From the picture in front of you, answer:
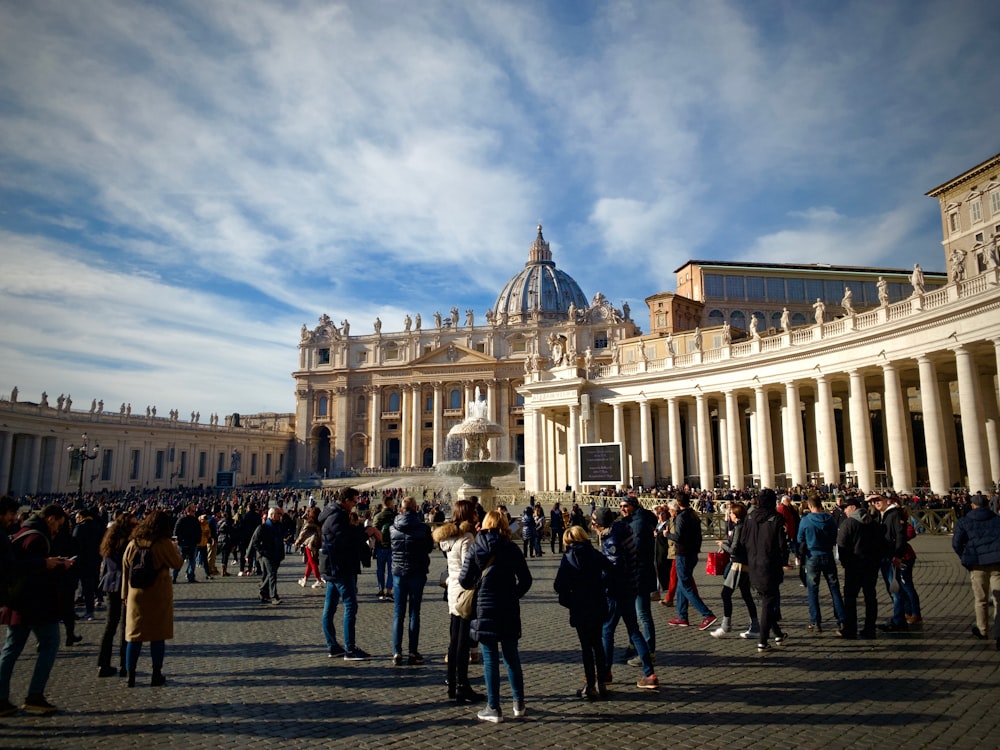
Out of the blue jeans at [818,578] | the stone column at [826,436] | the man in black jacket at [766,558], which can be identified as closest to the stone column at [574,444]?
the stone column at [826,436]

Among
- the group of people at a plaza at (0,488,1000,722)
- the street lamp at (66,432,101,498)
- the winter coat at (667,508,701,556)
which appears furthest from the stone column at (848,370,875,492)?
the street lamp at (66,432,101,498)

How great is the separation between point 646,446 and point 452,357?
4568 cm

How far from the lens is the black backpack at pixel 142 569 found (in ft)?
19.7

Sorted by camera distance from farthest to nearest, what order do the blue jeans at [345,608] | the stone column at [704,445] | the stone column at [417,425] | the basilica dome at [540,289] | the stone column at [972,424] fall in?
the basilica dome at [540,289], the stone column at [417,425], the stone column at [704,445], the stone column at [972,424], the blue jeans at [345,608]

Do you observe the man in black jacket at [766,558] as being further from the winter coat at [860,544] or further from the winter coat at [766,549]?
the winter coat at [860,544]

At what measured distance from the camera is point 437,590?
1192cm

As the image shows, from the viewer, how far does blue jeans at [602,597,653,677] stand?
19.2 feet

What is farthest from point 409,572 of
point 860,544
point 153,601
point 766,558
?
point 860,544

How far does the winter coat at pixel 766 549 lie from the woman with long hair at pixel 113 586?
22.0 feet

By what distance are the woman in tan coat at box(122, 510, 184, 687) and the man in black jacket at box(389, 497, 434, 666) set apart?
2.15 metres

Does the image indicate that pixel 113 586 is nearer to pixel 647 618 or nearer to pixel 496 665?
pixel 496 665

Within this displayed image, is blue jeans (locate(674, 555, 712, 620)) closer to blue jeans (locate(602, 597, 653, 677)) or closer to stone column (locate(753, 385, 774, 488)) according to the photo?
blue jeans (locate(602, 597, 653, 677))

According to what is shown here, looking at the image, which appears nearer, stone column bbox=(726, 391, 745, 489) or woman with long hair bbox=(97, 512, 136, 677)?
woman with long hair bbox=(97, 512, 136, 677)

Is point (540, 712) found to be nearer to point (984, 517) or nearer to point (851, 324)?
point (984, 517)
